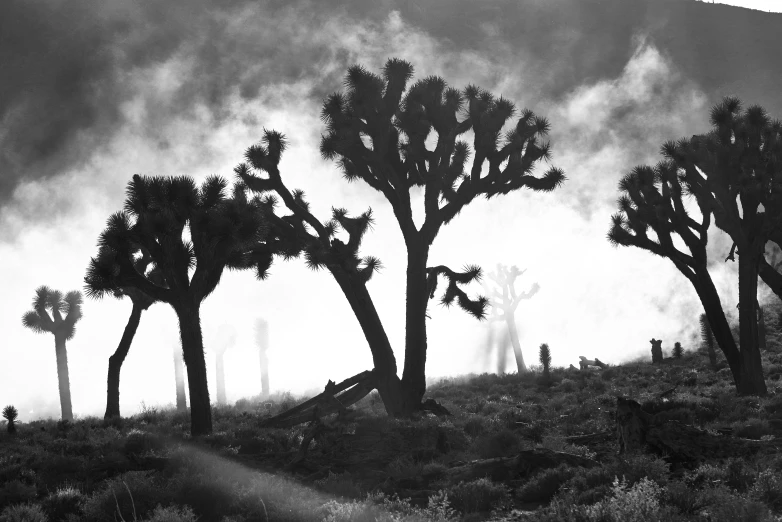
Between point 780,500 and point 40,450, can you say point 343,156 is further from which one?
point 780,500

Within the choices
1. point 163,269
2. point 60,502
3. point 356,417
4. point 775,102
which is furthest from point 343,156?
point 775,102

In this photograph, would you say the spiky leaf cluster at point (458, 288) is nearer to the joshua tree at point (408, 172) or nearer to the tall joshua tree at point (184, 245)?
the joshua tree at point (408, 172)

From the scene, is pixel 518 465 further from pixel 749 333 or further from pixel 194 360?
pixel 749 333

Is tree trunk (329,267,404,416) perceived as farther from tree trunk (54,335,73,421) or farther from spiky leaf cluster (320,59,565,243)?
tree trunk (54,335,73,421)

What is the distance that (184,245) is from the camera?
57.0 feet

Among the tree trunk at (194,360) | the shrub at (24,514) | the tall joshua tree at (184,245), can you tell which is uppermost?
the tall joshua tree at (184,245)

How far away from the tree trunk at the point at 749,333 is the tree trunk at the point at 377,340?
10.4m

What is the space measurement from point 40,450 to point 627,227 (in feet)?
58.9

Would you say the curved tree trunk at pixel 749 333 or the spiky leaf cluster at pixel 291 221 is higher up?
the spiky leaf cluster at pixel 291 221

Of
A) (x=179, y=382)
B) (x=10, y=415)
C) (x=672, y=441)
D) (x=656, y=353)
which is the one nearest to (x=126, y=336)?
(x=10, y=415)

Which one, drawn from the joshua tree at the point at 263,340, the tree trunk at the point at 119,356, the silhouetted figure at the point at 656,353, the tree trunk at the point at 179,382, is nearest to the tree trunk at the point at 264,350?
the joshua tree at the point at 263,340

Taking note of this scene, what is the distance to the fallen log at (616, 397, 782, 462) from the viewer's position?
9648 millimetres

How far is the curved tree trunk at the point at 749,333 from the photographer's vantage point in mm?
18938

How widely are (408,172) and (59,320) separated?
2418cm
